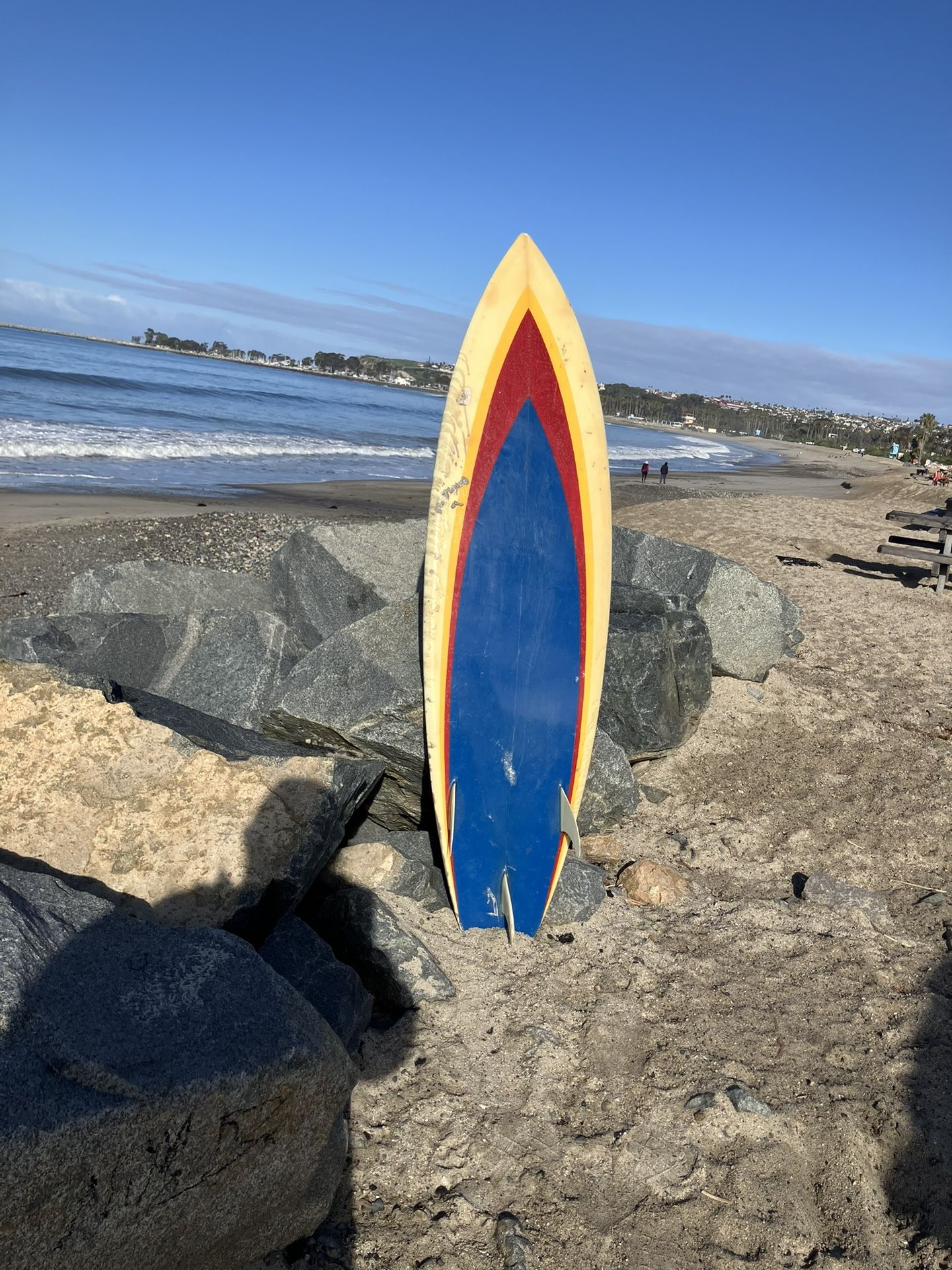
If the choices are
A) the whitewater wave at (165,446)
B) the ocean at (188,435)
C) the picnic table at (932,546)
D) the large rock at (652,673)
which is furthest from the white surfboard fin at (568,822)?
the whitewater wave at (165,446)

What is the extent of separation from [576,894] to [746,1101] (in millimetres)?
976

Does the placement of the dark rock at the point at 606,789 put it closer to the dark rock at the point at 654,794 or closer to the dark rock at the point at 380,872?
the dark rock at the point at 654,794

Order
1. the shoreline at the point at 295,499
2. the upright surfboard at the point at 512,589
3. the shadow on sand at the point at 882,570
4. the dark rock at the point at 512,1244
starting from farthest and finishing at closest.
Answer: the shoreline at the point at 295,499 < the shadow on sand at the point at 882,570 < the upright surfboard at the point at 512,589 < the dark rock at the point at 512,1244

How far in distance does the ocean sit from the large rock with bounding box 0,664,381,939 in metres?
11.4

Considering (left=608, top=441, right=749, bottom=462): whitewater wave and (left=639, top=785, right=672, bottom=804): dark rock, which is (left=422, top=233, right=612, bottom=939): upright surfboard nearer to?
(left=639, top=785, right=672, bottom=804): dark rock

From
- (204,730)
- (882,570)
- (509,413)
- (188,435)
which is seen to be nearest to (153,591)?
(204,730)

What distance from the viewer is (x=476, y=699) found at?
3152mm

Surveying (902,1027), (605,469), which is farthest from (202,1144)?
(605,469)

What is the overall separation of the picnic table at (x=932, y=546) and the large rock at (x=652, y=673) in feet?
16.9

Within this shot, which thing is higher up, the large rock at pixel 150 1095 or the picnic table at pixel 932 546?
the picnic table at pixel 932 546

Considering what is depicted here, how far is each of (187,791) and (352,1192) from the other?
117cm

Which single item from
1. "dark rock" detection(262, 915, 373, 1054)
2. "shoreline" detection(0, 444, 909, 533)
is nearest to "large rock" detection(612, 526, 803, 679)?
"dark rock" detection(262, 915, 373, 1054)

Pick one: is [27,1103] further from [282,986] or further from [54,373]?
[54,373]

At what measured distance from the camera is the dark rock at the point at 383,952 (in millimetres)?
2715
